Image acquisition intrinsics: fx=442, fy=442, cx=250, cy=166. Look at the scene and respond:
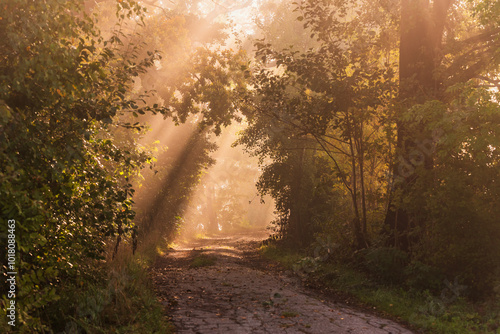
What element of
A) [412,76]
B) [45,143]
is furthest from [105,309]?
[412,76]

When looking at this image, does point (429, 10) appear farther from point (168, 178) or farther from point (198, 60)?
point (168, 178)

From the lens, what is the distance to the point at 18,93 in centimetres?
541

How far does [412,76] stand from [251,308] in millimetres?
7091

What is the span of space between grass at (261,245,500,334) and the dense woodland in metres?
0.37

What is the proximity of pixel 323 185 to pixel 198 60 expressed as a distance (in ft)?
25.5

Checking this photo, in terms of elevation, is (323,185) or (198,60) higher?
(198,60)

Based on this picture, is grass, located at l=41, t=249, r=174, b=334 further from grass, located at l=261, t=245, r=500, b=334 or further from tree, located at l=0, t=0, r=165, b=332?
grass, located at l=261, t=245, r=500, b=334

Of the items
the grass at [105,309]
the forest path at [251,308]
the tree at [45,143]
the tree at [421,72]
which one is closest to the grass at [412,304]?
the forest path at [251,308]

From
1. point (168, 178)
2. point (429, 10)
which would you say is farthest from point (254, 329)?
point (168, 178)

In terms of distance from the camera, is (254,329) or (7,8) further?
(254,329)

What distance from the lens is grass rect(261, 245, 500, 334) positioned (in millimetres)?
7410

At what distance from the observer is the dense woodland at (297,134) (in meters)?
5.31

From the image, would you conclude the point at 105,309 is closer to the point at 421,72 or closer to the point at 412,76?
the point at 412,76

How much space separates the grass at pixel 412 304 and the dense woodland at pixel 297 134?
1.22 feet
